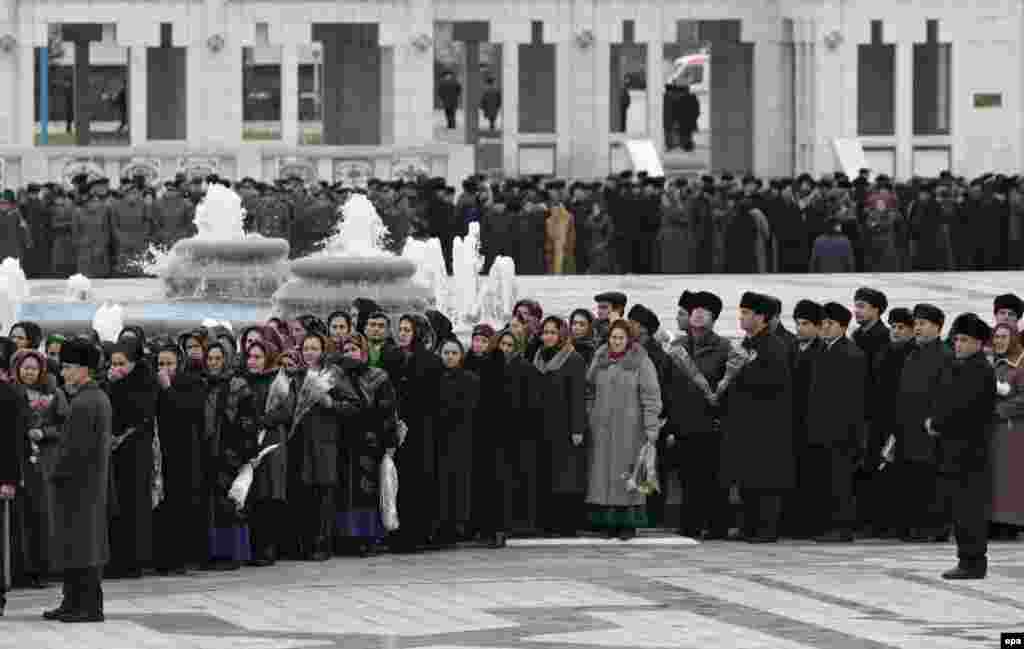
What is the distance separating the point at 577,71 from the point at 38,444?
32.5m

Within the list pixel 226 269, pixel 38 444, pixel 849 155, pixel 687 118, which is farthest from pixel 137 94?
pixel 38 444

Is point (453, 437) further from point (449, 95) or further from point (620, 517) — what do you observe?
point (449, 95)

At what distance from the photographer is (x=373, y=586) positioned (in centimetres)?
1953

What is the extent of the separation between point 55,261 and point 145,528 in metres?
19.3

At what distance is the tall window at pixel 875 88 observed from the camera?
52.8 metres

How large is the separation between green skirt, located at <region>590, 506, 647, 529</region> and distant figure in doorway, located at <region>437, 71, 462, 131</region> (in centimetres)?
3772

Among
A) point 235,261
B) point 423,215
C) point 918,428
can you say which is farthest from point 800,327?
point 423,215

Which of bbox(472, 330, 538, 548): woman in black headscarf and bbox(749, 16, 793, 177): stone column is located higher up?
bbox(749, 16, 793, 177): stone column

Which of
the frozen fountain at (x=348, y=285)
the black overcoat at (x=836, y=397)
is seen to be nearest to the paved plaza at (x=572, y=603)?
the black overcoat at (x=836, y=397)

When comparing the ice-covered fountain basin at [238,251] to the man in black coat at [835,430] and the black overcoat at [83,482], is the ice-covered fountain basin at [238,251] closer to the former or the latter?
the man in black coat at [835,430]

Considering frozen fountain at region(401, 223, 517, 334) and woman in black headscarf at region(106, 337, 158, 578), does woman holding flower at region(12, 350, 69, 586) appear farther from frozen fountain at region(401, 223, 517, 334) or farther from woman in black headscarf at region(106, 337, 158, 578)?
frozen fountain at region(401, 223, 517, 334)

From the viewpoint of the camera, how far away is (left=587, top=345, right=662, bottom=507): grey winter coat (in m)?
21.5

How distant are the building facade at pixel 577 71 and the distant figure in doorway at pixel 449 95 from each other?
5293mm

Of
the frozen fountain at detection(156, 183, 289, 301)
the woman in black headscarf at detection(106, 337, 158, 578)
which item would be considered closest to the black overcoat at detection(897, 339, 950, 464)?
the woman in black headscarf at detection(106, 337, 158, 578)
